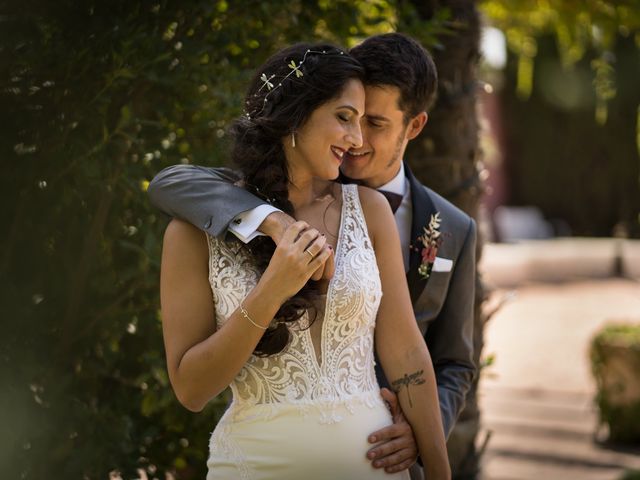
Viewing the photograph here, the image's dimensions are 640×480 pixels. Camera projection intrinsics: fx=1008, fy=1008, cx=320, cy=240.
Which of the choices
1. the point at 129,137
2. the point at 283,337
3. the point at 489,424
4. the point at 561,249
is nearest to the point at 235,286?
the point at 283,337

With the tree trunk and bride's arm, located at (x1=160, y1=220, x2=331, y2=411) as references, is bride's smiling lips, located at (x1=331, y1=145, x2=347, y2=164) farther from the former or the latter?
the tree trunk

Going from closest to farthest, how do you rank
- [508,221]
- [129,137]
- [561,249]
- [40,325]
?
[129,137], [40,325], [561,249], [508,221]

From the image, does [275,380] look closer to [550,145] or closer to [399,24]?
[399,24]

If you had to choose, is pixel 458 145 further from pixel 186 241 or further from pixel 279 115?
pixel 186 241

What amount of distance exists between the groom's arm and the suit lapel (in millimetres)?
612

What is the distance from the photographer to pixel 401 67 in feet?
9.26

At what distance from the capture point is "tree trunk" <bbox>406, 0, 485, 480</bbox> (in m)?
3.98

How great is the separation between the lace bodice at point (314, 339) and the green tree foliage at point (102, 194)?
108 cm

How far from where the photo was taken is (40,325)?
3535 mm

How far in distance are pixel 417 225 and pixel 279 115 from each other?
66 centimetres

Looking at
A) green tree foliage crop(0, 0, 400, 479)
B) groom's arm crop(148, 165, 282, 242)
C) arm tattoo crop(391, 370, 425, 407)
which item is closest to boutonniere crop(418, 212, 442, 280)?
arm tattoo crop(391, 370, 425, 407)

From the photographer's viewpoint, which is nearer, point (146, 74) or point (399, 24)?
point (146, 74)

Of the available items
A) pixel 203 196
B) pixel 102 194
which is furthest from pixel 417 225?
pixel 102 194

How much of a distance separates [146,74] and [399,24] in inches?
41.4
